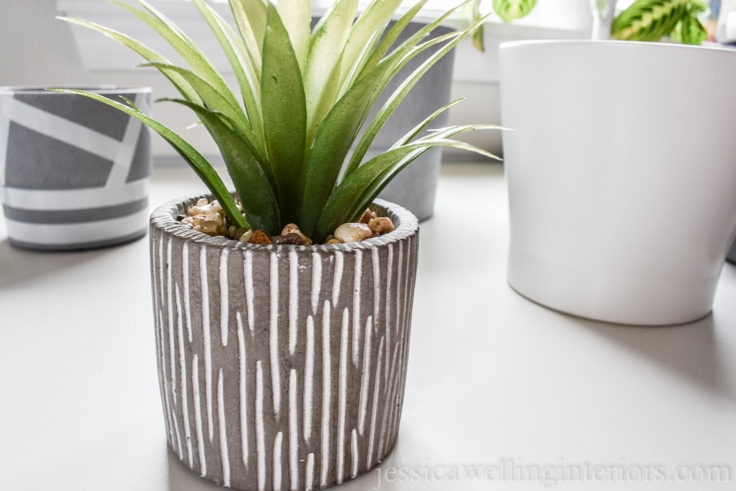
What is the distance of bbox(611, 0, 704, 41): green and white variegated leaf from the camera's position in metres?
1.18

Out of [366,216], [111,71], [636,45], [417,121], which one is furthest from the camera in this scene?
[111,71]

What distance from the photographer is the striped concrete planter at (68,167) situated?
30.3 inches

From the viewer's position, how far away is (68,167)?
2.60ft

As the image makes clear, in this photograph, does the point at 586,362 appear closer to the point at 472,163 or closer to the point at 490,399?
the point at 490,399

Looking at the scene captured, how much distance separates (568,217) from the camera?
0.71m

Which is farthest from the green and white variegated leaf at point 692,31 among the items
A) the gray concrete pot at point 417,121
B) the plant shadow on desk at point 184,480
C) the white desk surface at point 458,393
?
the plant shadow on desk at point 184,480

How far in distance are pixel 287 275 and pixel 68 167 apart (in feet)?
1.84

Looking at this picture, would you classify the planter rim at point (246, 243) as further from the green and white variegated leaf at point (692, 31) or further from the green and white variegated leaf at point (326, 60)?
the green and white variegated leaf at point (692, 31)

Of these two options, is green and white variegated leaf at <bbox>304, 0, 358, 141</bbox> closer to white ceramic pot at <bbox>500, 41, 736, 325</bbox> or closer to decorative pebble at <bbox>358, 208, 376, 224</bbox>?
decorative pebble at <bbox>358, 208, 376, 224</bbox>

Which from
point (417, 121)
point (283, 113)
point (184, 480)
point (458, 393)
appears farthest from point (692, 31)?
point (184, 480)

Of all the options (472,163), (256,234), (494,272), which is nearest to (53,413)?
(256,234)

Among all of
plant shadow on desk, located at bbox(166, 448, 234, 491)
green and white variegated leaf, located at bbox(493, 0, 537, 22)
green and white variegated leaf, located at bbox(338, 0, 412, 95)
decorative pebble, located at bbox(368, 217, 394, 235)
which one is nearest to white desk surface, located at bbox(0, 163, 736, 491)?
plant shadow on desk, located at bbox(166, 448, 234, 491)

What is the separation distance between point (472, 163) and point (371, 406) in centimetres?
152

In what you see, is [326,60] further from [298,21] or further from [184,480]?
[184,480]
